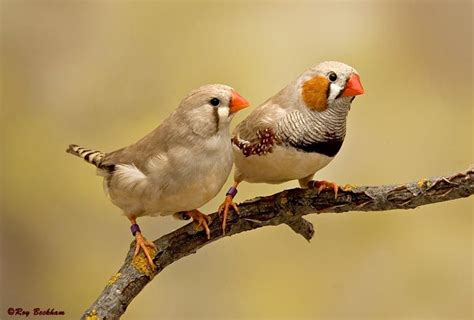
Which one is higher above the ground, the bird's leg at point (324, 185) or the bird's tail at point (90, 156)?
the bird's tail at point (90, 156)

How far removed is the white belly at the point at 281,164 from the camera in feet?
7.23

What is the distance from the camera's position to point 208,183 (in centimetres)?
206

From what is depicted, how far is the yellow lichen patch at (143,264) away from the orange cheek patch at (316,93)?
0.68m

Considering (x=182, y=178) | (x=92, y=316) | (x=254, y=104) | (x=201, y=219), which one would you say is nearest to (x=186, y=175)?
(x=182, y=178)

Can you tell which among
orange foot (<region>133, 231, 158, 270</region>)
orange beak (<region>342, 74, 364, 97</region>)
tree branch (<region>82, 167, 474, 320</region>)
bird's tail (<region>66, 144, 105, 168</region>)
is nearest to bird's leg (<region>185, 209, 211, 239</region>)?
tree branch (<region>82, 167, 474, 320</region>)

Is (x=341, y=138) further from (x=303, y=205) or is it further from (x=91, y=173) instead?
(x=91, y=173)

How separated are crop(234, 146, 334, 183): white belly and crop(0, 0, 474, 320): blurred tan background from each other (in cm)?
108

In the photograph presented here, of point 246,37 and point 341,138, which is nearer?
point 341,138

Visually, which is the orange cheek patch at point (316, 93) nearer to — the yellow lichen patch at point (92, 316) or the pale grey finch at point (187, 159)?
the pale grey finch at point (187, 159)

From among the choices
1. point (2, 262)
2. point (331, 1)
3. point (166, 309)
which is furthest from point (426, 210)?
point (2, 262)

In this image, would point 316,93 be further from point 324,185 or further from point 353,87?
point 324,185

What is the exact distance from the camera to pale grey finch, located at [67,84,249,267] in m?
2.06

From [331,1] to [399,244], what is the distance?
4.11 ft

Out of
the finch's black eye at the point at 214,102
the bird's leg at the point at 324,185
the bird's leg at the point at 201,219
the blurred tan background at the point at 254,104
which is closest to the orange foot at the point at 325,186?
the bird's leg at the point at 324,185
